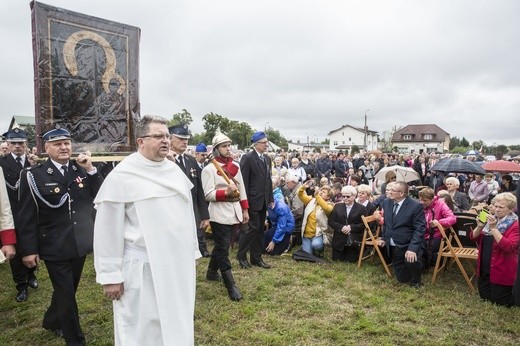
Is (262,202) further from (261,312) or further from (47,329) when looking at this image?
(47,329)

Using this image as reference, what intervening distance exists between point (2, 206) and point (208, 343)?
7.63 ft

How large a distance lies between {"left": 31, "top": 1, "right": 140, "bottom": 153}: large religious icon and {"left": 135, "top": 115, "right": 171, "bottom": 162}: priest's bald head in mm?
1699

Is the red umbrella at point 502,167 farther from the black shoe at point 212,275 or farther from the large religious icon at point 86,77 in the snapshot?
the large religious icon at point 86,77

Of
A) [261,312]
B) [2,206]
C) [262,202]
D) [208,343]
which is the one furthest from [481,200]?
[2,206]

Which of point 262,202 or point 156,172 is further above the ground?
point 156,172

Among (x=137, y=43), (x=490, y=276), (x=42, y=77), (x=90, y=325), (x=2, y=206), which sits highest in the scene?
(x=137, y=43)

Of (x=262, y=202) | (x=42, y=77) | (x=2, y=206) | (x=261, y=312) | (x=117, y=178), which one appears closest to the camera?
(x=117, y=178)

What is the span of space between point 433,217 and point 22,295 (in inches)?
235

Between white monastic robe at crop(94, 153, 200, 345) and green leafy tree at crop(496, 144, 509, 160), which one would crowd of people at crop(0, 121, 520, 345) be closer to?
white monastic robe at crop(94, 153, 200, 345)

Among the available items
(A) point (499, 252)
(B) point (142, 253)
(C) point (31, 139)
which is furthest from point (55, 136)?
(C) point (31, 139)

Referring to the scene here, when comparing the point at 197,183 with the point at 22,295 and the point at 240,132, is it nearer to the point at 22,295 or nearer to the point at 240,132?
the point at 22,295

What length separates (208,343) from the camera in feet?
12.3

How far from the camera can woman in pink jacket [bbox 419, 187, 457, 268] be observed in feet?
18.7

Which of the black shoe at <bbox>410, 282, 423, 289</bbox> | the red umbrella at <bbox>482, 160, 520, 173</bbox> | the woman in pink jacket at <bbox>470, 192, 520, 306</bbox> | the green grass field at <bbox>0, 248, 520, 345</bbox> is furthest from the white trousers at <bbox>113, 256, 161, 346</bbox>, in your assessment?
the red umbrella at <bbox>482, 160, 520, 173</bbox>
